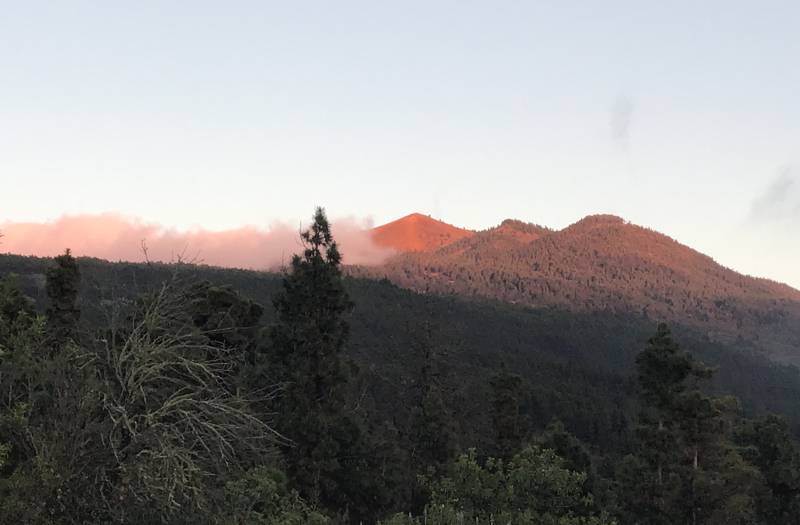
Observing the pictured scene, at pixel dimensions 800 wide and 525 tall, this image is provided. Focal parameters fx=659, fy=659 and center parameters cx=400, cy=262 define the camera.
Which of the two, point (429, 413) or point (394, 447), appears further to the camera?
point (429, 413)

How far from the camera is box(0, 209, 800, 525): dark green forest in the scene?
12867 millimetres

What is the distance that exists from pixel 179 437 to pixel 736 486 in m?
35.1

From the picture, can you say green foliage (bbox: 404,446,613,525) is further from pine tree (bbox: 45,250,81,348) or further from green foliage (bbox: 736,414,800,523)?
green foliage (bbox: 736,414,800,523)

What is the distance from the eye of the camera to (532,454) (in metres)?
20.8

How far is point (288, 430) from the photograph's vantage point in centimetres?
3023

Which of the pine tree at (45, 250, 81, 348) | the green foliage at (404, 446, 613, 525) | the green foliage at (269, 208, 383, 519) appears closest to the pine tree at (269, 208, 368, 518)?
the green foliage at (269, 208, 383, 519)

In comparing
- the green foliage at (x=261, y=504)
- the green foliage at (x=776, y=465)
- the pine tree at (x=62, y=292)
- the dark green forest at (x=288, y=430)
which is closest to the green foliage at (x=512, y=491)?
the dark green forest at (x=288, y=430)

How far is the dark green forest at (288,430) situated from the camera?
12867 millimetres

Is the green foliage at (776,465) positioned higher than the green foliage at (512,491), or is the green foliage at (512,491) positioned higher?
the green foliage at (512,491)

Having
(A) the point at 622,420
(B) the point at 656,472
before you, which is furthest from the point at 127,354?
(A) the point at 622,420

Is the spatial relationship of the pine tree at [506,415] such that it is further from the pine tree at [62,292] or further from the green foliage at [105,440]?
the green foliage at [105,440]

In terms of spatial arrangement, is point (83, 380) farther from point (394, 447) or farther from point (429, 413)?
point (429, 413)

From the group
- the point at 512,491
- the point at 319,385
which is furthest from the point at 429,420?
the point at 512,491

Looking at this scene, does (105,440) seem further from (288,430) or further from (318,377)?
(318,377)
